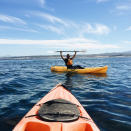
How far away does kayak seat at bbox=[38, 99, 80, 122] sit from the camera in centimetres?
394

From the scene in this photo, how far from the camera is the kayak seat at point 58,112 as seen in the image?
3.94 metres

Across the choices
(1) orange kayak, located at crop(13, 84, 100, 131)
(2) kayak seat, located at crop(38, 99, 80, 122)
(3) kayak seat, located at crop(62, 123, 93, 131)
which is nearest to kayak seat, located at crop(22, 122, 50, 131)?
(1) orange kayak, located at crop(13, 84, 100, 131)

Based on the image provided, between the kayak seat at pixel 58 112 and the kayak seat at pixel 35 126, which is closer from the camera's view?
the kayak seat at pixel 35 126

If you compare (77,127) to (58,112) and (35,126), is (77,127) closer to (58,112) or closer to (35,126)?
(58,112)

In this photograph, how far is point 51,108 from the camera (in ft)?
14.7

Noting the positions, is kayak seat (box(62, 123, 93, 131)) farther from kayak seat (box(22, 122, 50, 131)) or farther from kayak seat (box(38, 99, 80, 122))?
kayak seat (box(22, 122, 50, 131))

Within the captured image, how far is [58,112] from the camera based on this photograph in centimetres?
415

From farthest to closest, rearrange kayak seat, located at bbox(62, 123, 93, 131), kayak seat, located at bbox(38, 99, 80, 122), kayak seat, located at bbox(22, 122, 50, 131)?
kayak seat, located at bbox(38, 99, 80, 122)
kayak seat, located at bbox(22, 122, 50, 131)
kayak seat, located at bbox(62, 123, 93, 131)

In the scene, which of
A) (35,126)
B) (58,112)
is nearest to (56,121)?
(58,112)

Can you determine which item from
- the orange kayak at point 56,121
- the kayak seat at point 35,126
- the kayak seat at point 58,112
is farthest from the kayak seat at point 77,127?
the kayak seat at point 35,126

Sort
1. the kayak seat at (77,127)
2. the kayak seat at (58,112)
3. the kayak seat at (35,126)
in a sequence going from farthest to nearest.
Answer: the kayak seat at (58,112), the kayak seat at (35,126), the kayak seat at (77,127)

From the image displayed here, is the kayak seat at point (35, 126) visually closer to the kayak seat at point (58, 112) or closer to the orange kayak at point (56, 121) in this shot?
the orange kayak at point (56, 121)

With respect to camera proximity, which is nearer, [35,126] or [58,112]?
[35,126]

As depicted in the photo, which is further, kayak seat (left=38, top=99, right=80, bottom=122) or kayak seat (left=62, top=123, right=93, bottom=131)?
kayak seat (left=38, top=99, right=80, bottom=122)
